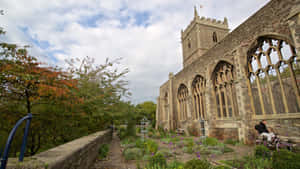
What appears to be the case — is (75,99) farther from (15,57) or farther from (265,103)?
(265,103)

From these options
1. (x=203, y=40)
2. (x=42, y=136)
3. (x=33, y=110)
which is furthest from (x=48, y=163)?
(x=203, y=40)

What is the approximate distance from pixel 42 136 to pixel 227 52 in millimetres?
10362

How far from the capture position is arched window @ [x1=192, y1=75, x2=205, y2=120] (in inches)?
494

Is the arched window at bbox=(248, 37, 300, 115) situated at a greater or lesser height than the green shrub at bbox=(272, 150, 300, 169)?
greater

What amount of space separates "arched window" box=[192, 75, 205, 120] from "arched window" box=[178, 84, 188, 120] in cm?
220

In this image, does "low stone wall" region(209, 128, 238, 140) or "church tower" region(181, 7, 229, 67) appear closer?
"low stone wall" region(209, 128, 238, 140)

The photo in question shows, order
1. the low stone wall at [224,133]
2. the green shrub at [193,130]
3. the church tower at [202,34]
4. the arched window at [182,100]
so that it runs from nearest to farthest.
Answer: the low stone wall at [224,133] → the green shrub at [193,130] → the arched window at [182,100] → the church tower at [202,34]

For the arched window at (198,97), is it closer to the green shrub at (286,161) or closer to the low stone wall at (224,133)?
the low stone wall at (224,133)

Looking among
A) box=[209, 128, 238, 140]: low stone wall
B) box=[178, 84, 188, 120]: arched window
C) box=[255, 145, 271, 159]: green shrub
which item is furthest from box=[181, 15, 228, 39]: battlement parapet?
box=[255, 145, 271, 159]: green shrub

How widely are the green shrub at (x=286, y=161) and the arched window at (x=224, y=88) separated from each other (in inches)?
240

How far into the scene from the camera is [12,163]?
1.85 metres

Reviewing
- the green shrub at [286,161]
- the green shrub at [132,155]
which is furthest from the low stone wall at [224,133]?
the green shrub at [132,155]

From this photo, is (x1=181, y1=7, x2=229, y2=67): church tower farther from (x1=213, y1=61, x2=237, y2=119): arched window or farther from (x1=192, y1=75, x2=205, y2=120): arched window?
(x1=213, y1=61, x2=237, y2=119): arched window

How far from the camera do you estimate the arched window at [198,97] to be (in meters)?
12.5
